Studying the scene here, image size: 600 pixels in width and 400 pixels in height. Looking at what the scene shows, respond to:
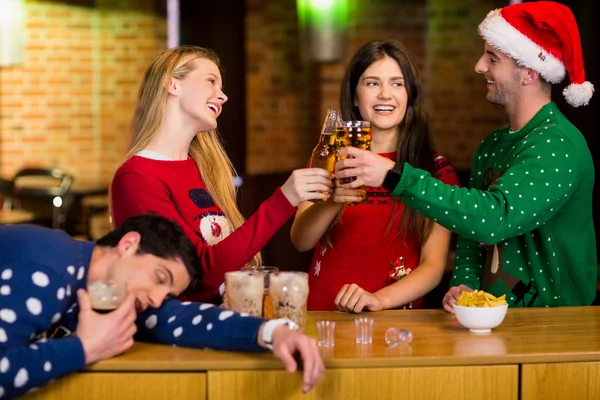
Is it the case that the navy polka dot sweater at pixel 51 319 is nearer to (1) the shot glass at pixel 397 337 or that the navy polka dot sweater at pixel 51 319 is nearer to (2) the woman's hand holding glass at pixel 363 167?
(1) the shot glass at pixel 397 337

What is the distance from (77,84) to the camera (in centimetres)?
752

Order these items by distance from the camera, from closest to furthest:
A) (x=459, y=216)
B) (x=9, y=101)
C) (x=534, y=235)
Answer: (x=459, y=216) → (x=534, y=235) → (x=9, y=101)

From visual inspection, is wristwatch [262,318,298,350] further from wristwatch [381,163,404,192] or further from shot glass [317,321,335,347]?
wristwatch [381,163,404,192]

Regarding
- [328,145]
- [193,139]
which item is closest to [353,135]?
[328,145]

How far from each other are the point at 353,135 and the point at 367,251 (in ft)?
1.78

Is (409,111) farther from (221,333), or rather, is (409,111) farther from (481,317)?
(221,333)

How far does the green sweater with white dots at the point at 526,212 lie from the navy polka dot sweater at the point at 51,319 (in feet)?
1.95

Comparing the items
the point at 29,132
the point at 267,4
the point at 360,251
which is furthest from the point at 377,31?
the point at 360,251

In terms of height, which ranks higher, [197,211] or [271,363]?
[197,211]

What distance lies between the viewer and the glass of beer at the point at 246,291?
1888 mm

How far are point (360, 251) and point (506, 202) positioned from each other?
22.5 inches

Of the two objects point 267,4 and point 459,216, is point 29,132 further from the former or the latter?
point 459,216

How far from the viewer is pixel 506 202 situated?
2.12m

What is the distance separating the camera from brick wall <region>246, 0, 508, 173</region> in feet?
22.6
